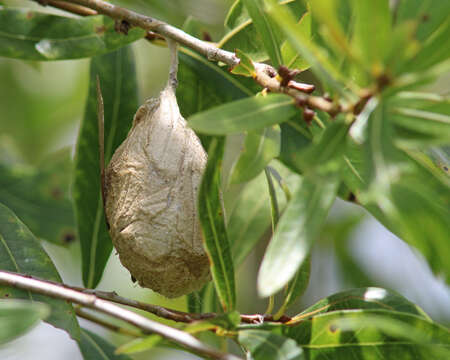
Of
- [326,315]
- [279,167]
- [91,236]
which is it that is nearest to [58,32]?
→ [91,236]

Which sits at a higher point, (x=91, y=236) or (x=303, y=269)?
(x=303, y=269)

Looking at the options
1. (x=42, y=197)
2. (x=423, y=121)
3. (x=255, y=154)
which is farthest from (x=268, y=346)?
(x=42, y=197)

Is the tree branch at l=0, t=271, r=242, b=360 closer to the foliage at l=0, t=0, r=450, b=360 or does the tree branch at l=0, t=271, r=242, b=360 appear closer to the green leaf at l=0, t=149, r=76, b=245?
the foliage at l=0, t=0, r=450, b=360

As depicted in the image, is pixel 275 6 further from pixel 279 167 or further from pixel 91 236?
pixel 91 236

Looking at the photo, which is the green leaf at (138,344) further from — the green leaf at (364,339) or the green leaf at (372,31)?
the green leaf at (372,31)

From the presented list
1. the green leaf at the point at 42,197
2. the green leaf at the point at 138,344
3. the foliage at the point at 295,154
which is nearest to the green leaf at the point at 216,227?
the foliage at the point at 295,154

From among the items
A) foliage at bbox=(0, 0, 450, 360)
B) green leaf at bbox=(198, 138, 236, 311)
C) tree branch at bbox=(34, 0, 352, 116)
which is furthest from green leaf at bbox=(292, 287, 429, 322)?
tree branch at bbox=(34, 0, 352, 116)

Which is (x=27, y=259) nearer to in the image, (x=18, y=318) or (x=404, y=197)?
(x=18, y=318)
